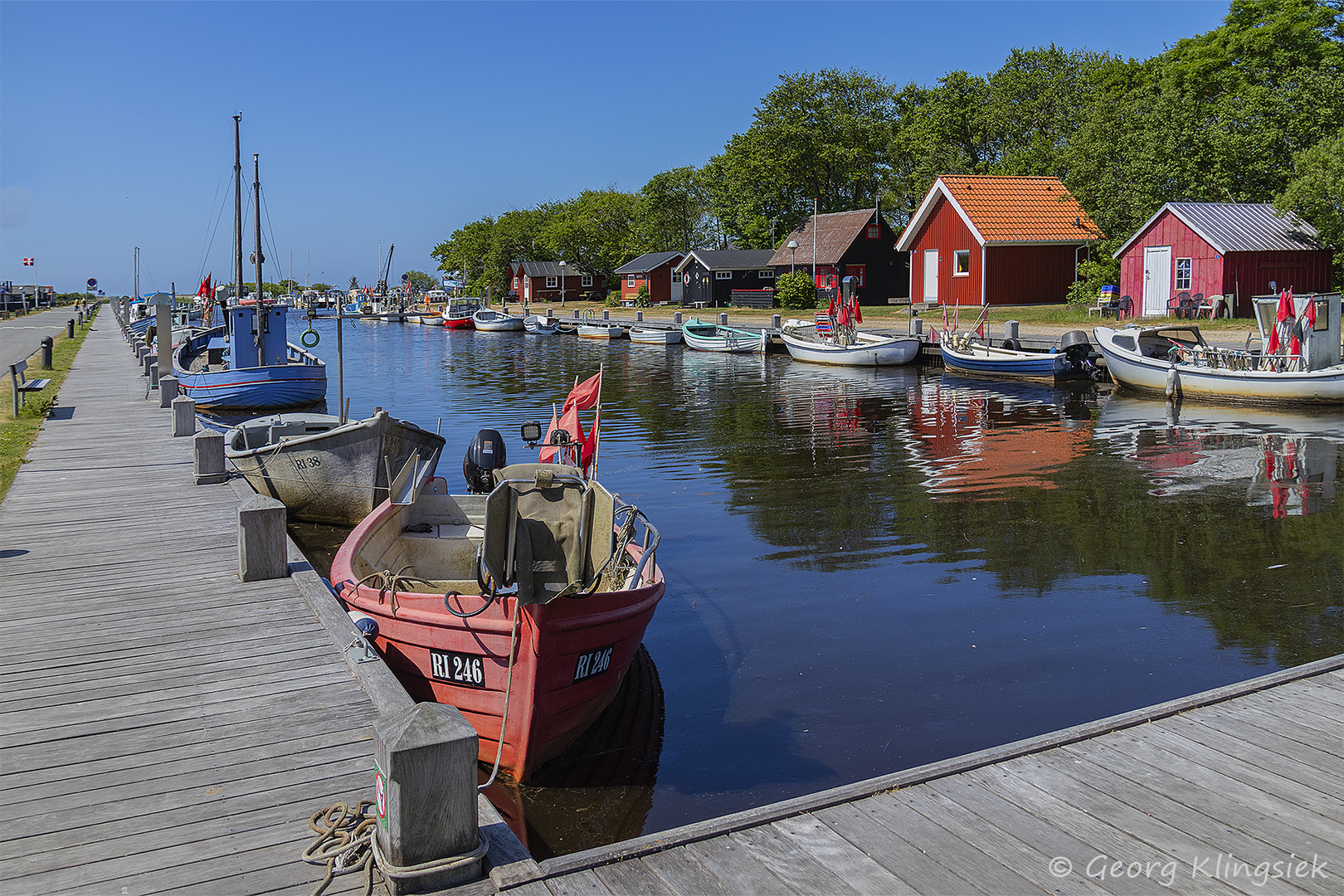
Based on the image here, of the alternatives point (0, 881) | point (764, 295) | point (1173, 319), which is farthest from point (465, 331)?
point (0, 881)

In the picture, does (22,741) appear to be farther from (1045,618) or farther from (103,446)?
(103,446)

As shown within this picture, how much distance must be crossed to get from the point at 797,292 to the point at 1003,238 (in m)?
14.9

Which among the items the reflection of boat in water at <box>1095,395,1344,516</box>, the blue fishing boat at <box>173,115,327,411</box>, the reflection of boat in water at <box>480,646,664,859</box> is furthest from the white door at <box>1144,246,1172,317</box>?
the reflection of boat in water at <box>480,646,664,859</box>

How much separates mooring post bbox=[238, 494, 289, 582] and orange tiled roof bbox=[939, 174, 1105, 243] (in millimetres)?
40862

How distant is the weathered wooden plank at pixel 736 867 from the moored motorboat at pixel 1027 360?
29901 mm

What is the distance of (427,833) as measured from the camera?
14.2 feet

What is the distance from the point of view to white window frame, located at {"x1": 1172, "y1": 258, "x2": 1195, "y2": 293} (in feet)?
122

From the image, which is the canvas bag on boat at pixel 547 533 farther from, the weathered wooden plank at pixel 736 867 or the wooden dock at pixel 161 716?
the weathered wooden plank at pixel 736 867

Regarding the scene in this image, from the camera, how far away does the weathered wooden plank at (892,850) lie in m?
4.38

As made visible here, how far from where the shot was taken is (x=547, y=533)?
6.52 m

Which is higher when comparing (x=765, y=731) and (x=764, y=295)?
(x=764, y=295)

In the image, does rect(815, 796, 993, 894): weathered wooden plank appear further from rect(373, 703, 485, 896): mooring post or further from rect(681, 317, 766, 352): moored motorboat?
rect(681, 317, 766, 352): moored motorboat

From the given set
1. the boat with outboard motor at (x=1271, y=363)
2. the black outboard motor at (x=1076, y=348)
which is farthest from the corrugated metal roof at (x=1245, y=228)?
the boat with outboard motor at (x=1271, y=363)

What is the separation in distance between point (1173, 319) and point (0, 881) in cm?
3876
